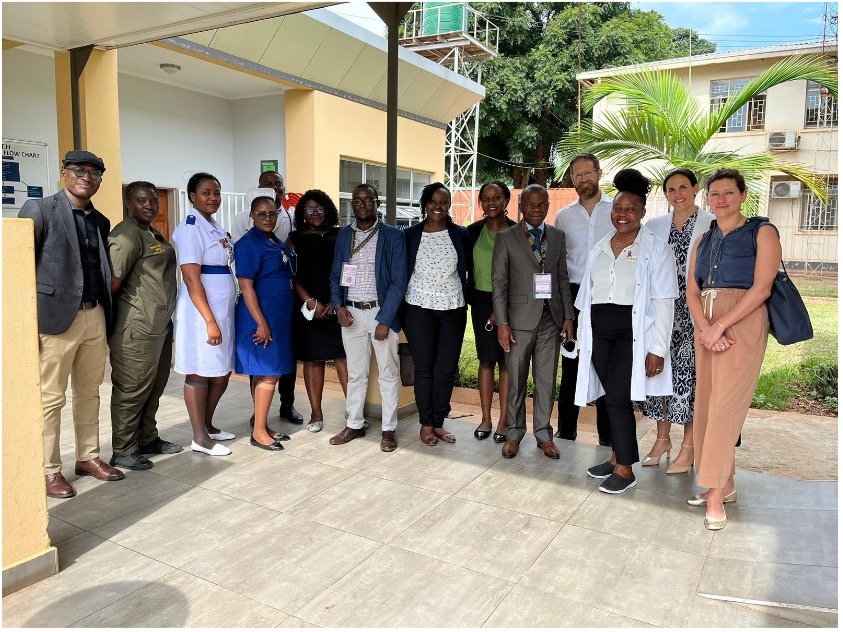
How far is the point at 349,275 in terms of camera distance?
4.48m

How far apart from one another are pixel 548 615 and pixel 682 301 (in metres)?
2.24

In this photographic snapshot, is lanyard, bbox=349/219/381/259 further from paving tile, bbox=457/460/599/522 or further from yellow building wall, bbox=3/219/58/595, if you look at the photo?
yellow building wall, bbox=3/219/58/595

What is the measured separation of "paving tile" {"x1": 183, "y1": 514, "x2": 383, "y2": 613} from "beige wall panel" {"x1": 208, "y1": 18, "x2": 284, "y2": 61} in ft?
24.9

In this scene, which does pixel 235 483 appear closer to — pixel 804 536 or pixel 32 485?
pixel 32 485

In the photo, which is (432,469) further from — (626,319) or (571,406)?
(626,319)

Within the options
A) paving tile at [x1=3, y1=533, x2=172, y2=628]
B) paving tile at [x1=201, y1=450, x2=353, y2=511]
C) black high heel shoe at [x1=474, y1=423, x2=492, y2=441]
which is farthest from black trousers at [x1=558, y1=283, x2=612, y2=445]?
paving tile at [x1=3, y1=533, x2=172, y2=628]

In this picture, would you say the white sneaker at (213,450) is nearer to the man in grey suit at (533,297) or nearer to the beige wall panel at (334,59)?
the man in grey suit at (533,297)

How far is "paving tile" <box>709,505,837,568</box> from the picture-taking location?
3102 millimetres

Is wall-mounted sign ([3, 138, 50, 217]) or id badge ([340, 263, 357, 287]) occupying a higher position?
wall-mounted sign ([3, 138, 50, 217])

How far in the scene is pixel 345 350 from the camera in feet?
15.4

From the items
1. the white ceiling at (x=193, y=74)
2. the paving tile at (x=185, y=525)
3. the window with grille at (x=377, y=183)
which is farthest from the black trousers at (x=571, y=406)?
the white ceiling at (x=193, y=74)

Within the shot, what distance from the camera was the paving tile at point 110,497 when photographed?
3418 mm

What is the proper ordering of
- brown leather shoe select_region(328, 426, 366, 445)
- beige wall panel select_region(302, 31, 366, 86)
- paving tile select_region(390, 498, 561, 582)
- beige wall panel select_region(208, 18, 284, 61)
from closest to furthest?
paving tile select_region(390, 498, 561, 582) < brown leather shoe select_region(328, 426, 366, 445) < beige wall panel select_region(208, 18, 284, 61) < beige wall panel select_region(302, 31, 366, 86)

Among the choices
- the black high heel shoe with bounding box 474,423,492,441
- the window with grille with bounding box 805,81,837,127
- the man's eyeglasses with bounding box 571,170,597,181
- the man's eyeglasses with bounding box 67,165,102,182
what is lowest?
the black high heel shoe with bounding box 474,423,492,441
